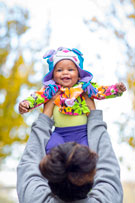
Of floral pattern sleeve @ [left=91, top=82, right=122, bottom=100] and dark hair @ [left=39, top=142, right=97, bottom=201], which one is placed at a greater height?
floral pattern sleeve @ [left=91, top=82, right=122, bottom=100]

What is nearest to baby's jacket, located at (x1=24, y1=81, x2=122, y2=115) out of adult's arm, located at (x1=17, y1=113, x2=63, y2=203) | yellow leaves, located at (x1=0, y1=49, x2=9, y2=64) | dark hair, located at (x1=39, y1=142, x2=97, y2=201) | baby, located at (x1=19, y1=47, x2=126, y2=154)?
baby, located at (x1=19, y1=47, x2=126, y2=154)

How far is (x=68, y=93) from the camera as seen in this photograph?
6.79 feet

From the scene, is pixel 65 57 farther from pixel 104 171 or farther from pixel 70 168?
pixel 70 168

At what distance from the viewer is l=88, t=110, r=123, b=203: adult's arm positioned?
1413 mm

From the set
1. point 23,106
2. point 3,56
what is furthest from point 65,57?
point 3,56

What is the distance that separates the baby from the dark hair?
53 centimetres

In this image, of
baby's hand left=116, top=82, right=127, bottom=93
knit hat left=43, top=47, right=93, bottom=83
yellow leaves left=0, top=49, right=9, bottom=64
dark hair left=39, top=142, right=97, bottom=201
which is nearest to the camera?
dark hair left=39, top=142, right=97, bottom=201

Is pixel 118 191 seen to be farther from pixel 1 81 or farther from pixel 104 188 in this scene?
pixel 1 81

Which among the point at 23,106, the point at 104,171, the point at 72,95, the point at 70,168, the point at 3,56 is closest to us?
the point at 70,168

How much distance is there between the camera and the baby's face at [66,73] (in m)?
2.12

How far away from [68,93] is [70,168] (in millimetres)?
898

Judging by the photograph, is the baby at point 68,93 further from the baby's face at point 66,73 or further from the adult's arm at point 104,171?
the adult's arm at point 104,171

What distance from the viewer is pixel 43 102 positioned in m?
2.05

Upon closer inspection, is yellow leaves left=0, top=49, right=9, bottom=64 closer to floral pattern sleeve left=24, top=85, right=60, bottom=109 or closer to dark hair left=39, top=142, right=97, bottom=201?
floral pattern sleeve left=24, top=85, right=60, bottom=109
